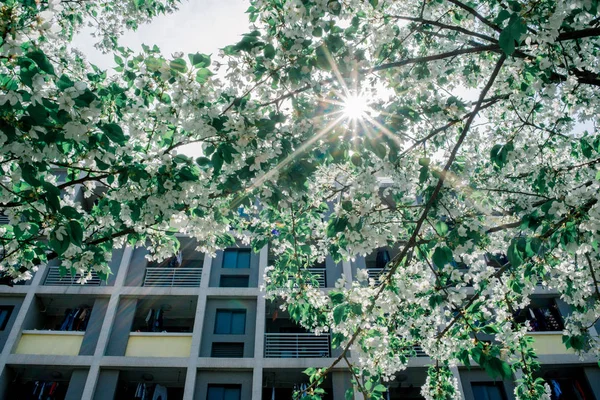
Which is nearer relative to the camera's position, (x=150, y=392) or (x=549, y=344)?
(x=549, y=344)

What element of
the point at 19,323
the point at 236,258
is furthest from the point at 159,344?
the point at 19,323

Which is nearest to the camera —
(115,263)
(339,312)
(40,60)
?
(40,60)

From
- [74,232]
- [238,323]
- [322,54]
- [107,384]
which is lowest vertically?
[74,232]

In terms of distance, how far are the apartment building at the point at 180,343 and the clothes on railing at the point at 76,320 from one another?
0.13 ft

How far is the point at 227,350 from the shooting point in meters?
15.0

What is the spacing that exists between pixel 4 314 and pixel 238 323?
9.44 metres

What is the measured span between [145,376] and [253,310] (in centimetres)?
486

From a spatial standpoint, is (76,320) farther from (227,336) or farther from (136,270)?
(227,336)

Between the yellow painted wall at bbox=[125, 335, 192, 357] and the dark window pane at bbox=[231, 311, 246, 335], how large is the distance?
5.80ft

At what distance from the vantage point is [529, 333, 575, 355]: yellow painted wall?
14047mm

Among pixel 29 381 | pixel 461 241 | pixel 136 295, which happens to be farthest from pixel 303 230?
pixel 29 381

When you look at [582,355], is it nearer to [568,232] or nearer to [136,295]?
[568,232]

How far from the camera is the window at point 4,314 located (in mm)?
15008

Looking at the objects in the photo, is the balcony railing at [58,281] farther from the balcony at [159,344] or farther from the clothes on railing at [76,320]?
the balcony at [159,344]
